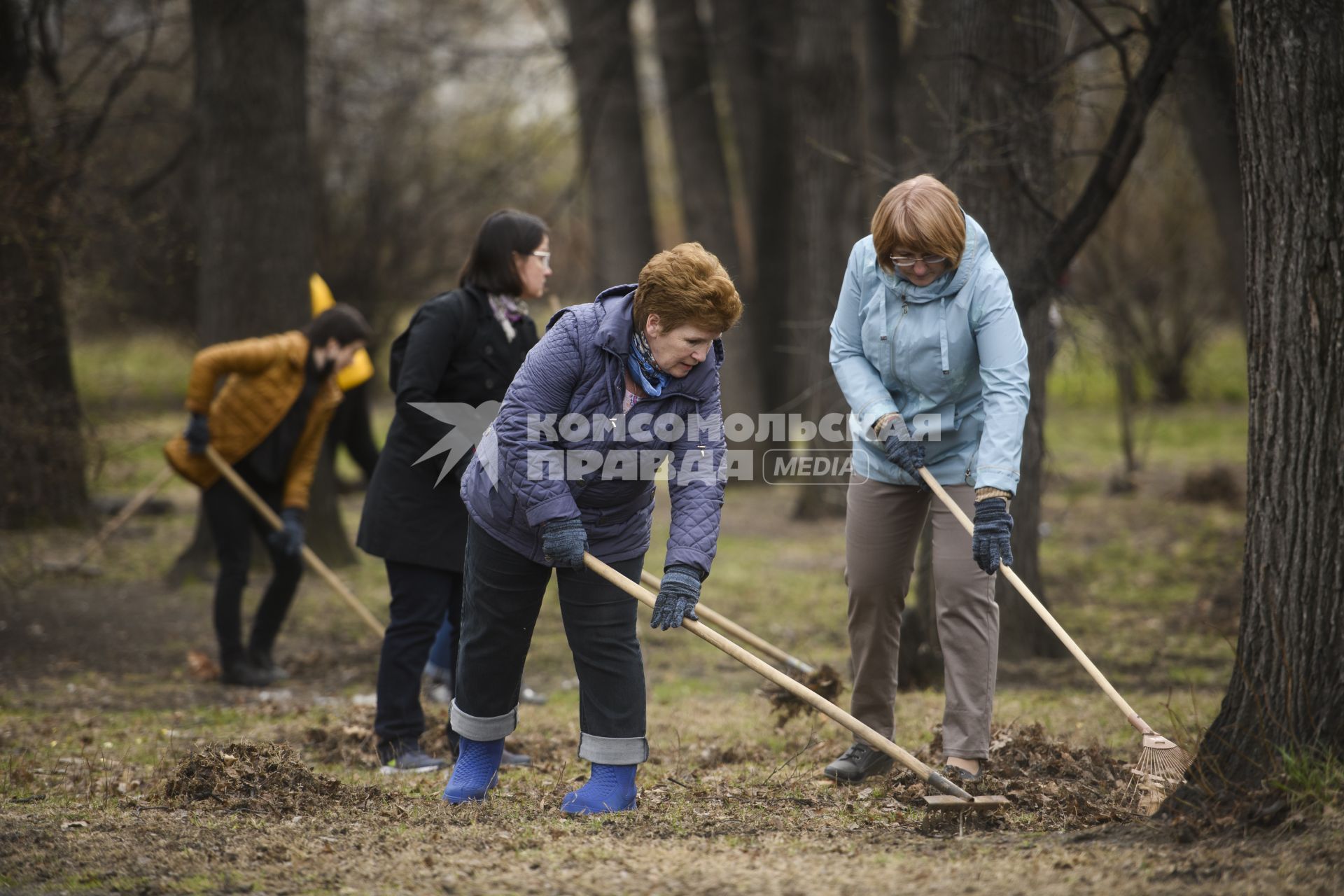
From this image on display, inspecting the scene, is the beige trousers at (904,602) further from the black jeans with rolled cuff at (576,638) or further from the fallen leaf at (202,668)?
the fallen leaf at (202,668)

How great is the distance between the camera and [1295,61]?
3398 mm

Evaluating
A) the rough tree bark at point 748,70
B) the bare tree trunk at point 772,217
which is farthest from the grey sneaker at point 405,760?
the rough tree bark at point 748,70

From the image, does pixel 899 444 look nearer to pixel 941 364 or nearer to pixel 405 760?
pixel 941 364

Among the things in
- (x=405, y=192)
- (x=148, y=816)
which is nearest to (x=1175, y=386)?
(x=405, y=192)

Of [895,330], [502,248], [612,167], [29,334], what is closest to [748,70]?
[612,167]

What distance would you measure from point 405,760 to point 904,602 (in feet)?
6.13

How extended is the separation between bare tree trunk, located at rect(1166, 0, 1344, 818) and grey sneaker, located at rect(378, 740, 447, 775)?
8.16 ft

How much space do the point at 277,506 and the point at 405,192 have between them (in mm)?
9534

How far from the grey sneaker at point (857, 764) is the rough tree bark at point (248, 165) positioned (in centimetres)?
559

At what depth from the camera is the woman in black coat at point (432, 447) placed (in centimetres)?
465

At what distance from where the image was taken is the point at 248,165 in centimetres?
852

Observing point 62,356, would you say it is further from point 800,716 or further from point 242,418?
point 800,716

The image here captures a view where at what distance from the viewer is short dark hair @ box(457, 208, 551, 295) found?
186 inches

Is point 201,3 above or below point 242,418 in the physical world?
above
